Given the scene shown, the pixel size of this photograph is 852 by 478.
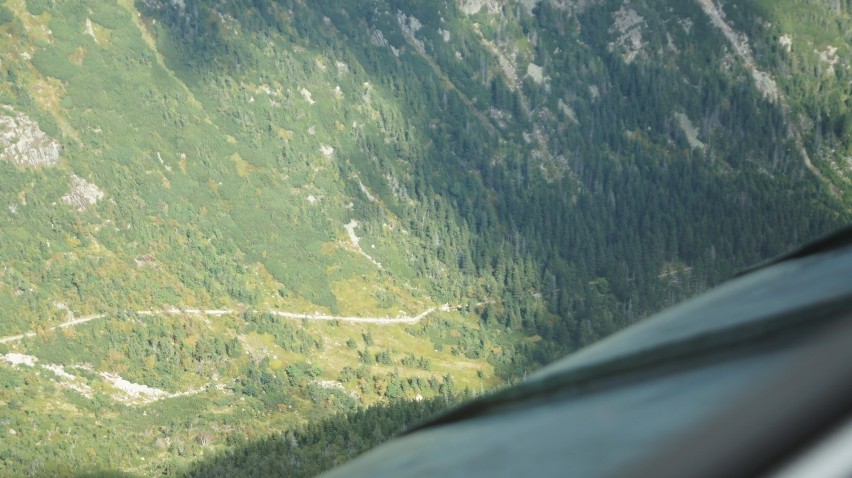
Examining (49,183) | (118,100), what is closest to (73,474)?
(49,183)

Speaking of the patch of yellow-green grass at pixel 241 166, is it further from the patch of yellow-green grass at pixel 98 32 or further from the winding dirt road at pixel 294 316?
the winding dirt road at pixel 294 316

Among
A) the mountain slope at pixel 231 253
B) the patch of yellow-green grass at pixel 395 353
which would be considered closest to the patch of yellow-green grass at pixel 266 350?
the mountain slope at pixel 231 253

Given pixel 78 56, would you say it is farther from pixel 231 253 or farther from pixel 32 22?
pixel 231 253

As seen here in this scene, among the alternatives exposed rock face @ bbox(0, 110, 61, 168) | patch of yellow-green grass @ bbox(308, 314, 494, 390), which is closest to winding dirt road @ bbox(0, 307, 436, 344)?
patch of yellow-green grass @ bbox(308, 314, 494, 390)

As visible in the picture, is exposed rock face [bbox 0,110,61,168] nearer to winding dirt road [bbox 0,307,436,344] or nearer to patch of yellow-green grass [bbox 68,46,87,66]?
patch of yellow-green grass [bbox 68,46,87,66]

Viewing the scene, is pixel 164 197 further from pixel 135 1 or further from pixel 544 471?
pixel 544 471
